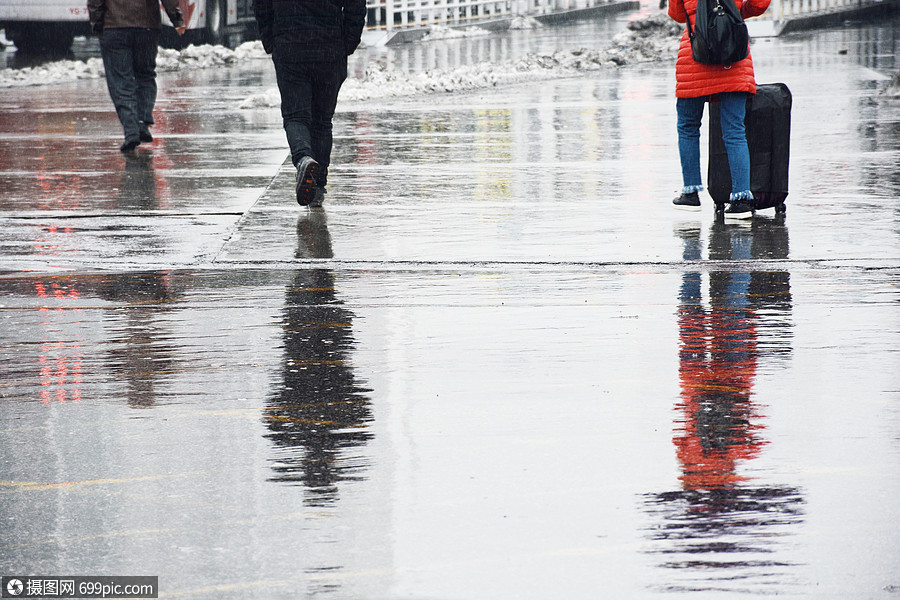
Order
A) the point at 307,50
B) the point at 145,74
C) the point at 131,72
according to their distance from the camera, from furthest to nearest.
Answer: the point at 145,74 → the point at 131,72 → the point at 307,50

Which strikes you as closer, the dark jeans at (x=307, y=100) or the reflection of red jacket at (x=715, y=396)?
the reflection of red jacket at (x=715, y=396)

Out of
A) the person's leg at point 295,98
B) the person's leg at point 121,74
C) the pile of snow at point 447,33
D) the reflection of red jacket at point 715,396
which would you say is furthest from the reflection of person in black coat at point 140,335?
the pile of snow at point 447,33

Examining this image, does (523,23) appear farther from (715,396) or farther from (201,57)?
(715,396)

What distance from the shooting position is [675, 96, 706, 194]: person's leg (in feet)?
24.7

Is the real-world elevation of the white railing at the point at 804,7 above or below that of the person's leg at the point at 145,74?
above

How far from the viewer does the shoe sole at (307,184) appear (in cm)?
759

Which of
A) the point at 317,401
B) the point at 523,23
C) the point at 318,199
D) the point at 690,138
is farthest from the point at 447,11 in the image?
the point at 317,401

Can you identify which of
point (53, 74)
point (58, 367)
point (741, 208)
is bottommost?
point (58, 367)

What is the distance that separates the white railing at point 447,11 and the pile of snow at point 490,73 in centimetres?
841

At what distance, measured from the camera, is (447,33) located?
27.9 m

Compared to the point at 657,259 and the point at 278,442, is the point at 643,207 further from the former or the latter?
the point at 278,442

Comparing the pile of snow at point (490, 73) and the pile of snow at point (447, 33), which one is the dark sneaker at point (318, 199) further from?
the pile of snow at point (447, 33)

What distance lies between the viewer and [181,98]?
15.8 metres

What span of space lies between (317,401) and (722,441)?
129cm
